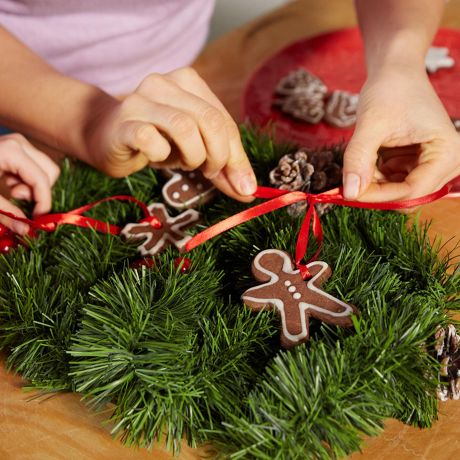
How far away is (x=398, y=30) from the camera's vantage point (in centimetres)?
88

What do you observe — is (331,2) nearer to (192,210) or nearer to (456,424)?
(192,210)

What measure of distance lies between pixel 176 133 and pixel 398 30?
0.39 m

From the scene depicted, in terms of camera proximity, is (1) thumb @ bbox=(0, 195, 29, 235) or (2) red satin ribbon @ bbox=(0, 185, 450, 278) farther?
(1) thumb @ bbox=(0, 195, 29, 235)

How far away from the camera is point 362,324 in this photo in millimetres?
602

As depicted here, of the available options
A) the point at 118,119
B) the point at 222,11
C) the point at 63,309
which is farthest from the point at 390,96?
the point at 222,11

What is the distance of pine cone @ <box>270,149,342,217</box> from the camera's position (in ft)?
2.44

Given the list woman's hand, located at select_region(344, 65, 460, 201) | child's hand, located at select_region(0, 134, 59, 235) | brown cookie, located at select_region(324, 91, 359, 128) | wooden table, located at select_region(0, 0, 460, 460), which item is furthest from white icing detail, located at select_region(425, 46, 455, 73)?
child's hand, located at select_region(0, 134, 59, 235)

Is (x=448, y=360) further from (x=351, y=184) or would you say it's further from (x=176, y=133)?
(x=176, y=133)

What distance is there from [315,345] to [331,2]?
84cm

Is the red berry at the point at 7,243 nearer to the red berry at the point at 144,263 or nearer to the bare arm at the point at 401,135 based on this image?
the red berry at the point at 144,263

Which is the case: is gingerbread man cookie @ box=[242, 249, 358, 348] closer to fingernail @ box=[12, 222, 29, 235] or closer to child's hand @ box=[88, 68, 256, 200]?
child's hand @ box=[88, 68, 256, 200]

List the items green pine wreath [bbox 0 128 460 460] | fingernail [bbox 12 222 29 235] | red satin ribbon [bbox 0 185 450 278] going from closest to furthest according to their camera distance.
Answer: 1. green pine wreath [bbox 0 128 460 460]
2. red satin ribbon [bbox 0 185 450 278]
3. fingernail [bbox 12 222 29 235]

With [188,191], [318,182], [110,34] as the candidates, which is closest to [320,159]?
[318,182]

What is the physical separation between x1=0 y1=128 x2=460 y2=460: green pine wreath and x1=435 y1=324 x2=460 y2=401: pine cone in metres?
0.01
